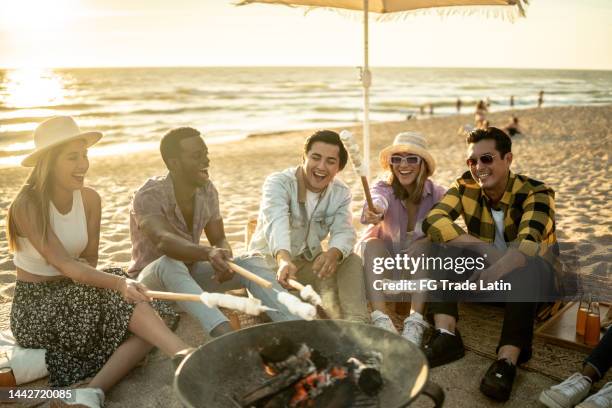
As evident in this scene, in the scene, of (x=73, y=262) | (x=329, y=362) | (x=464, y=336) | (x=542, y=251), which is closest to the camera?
(x=329, y=362)

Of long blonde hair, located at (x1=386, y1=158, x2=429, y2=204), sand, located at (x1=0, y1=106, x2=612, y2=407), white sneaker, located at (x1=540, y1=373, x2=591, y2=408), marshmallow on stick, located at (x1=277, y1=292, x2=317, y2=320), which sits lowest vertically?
sand, located at (x1=0, y1=106, x2=612, y2=407)

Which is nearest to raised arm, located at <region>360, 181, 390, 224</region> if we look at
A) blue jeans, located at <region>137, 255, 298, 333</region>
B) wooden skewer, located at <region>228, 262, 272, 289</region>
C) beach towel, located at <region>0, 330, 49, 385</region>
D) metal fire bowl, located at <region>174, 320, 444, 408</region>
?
blue jeans, located at <region>137, 255, 298, 333</region>

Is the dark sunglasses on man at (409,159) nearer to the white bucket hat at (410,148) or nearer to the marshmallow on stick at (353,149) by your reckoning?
the white bucket hat at (410,148)

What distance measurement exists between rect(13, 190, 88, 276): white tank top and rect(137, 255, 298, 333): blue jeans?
0.46 meters

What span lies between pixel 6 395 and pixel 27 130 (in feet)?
50.2

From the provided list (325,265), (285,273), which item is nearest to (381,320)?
(325,265)

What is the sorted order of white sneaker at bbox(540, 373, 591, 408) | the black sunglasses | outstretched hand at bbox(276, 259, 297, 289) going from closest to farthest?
white sneaker at bbox(540, 373, 591, 408), outstretched hand at bbox(276, 259, 297, 289), the black sunglasses

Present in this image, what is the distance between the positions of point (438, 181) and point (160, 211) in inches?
258

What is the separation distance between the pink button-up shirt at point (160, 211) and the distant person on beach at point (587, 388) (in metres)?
2.43

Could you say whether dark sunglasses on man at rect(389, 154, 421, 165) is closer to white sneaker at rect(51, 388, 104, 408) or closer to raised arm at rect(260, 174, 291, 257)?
raised arm at rect(260, 174, 291, 257)

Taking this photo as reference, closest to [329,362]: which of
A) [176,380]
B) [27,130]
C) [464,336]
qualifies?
[176,380]

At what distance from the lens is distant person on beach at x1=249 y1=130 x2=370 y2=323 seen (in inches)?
137

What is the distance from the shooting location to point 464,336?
358 cm

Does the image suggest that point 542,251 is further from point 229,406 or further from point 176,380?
point 176,380
